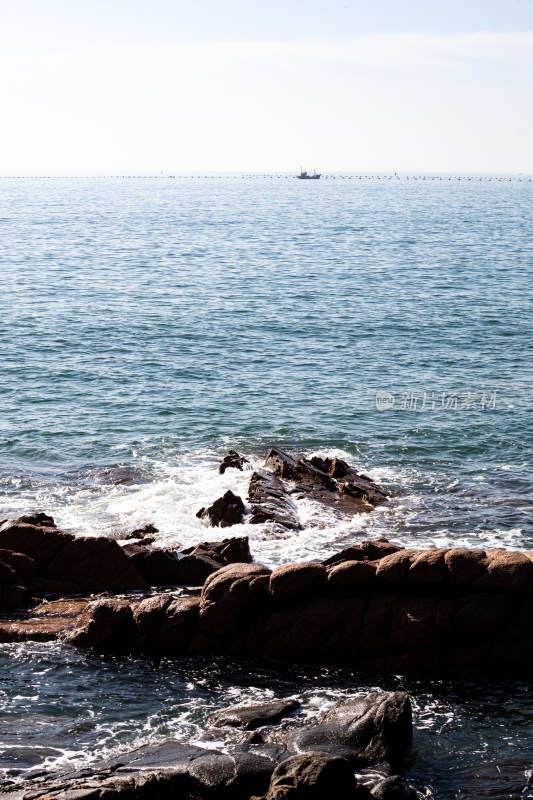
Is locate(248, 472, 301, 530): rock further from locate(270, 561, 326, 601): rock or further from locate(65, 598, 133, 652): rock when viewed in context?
locate(65, 598, 133, 652): rock

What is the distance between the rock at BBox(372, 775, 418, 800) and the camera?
55.7 feet

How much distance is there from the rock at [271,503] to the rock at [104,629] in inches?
349

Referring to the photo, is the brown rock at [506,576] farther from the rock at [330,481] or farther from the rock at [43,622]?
the rock at [43,622]

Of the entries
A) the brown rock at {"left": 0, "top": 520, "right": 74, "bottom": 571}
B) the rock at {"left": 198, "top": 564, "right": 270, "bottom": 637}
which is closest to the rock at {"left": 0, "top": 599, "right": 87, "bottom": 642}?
the brown rock at {"left": 0, "top": 520, "right": 74, "bottom": 571}

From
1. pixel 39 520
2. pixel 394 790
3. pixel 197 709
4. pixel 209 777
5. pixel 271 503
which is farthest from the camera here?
pixel 271 503

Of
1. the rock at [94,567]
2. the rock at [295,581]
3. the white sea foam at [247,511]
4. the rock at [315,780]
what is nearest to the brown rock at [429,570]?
the rock at [295,581]

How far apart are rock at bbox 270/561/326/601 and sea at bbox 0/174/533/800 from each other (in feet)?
6.76

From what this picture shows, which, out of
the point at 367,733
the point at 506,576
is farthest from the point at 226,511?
the point at 367,733

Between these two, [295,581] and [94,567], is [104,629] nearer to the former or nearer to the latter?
[94,567]

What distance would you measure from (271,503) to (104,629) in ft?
35.9

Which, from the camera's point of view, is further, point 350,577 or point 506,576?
point 350,577

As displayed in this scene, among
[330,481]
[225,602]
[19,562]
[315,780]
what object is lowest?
[19,562]

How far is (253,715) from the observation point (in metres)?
20.1

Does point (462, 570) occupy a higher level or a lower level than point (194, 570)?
higher
